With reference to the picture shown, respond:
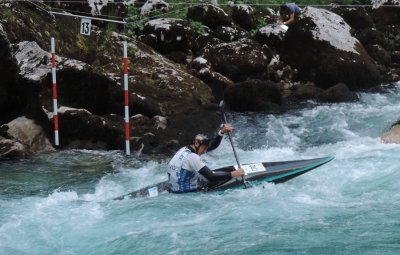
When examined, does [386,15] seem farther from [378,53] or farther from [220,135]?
[220,135]

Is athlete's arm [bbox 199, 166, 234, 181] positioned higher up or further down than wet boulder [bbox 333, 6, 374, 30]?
further down

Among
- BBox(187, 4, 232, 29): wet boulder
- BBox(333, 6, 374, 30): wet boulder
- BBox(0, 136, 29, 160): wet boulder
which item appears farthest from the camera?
BBox(333, 6, 374, 30): wet boulder

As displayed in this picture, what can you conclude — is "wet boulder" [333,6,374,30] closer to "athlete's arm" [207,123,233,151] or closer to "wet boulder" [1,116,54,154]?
"athlete's arm" [207,123,233,151]

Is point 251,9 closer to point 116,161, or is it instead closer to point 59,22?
point 59,22

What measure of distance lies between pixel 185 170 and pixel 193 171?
0.30ft

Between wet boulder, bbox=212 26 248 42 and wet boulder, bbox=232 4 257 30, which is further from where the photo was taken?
wet boulder, bbox=232 4 257 30

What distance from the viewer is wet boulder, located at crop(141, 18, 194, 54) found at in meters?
11.5

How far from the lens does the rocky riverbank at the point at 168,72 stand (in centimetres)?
812

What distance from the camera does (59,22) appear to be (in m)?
9.25

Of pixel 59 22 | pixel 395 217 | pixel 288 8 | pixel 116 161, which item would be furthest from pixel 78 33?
pixel 395 217

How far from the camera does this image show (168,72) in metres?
9.48

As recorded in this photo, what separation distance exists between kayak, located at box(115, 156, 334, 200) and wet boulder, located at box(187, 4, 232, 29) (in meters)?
6.66

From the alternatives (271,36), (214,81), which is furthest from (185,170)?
(271,36)

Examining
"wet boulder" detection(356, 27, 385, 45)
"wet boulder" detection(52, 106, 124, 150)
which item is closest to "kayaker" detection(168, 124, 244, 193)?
"wet boulder" detection(52, 106, 124, 150)
